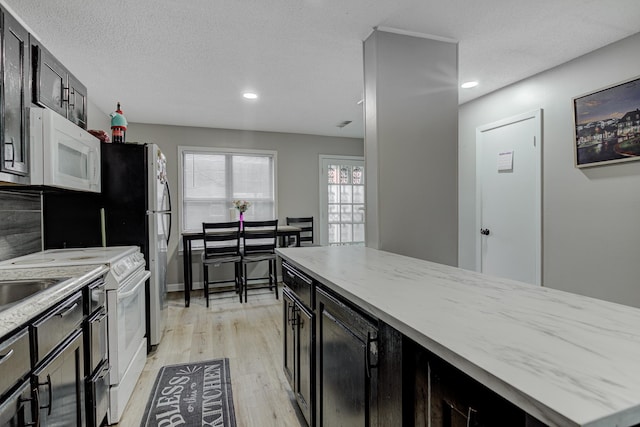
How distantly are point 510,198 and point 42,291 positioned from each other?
11.6ft

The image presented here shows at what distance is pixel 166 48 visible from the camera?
2354 millimetres

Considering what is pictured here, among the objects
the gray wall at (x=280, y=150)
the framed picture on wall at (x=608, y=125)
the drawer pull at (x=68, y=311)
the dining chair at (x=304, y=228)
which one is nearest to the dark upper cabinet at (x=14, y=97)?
the drawer pull at (x=68, y=311)

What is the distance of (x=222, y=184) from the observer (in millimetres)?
4871

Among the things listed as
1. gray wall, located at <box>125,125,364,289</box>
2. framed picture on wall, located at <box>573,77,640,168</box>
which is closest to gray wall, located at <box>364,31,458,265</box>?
framed picture on wall, located at <box>573,77,640,168</box>

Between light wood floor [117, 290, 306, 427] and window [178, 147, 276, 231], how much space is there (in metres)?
1.21

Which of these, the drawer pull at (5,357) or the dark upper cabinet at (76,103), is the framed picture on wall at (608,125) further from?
the dark upper cabinet at (76,103)

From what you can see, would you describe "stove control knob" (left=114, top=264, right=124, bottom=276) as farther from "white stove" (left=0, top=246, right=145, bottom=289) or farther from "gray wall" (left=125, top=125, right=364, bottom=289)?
"gray wall" (left=125, top=125, right=364, bottom=289)

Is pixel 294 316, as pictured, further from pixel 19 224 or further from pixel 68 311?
pixel 19 224

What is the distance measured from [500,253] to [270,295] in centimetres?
280

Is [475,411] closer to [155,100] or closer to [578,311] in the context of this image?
[578,311]

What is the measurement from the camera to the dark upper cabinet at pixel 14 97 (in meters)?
1.45

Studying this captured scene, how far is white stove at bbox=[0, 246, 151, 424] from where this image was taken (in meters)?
1.83

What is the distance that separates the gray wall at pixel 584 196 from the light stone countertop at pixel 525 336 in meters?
1.78

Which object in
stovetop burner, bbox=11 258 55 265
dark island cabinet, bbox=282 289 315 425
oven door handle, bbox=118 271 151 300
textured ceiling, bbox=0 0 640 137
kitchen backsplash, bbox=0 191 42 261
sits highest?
textured ceiling, bbox=0 0 640 137
